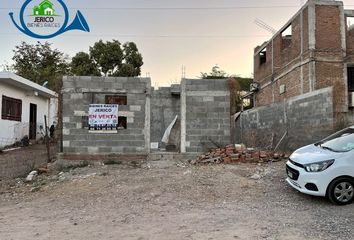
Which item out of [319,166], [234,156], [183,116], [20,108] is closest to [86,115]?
[183,116]

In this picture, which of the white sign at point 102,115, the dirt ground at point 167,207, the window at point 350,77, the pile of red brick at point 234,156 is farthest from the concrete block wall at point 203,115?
the window at point 350,77

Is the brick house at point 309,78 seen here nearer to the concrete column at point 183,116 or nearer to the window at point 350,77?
the window at point 350,77

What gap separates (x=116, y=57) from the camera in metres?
31.9

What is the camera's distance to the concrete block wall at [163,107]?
559 inches

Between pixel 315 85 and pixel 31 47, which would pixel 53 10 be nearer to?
pixel 315 85

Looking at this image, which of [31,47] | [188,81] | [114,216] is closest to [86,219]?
[114,216]

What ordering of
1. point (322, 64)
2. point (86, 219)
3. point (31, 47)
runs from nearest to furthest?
point (86, 219), point (322, 64), point (31, 47)

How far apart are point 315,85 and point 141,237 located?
14.6 meters

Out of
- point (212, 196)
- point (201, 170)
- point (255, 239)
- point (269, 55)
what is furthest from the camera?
point (269, 55)

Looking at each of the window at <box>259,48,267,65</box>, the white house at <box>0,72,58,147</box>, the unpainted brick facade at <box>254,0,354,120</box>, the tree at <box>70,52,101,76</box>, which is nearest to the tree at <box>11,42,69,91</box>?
the tree at <box>70,52,101,76</box>

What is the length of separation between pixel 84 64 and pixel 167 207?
27.0 metres

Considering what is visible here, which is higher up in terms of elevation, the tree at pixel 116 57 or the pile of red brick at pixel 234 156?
the tree at pixel 116 57

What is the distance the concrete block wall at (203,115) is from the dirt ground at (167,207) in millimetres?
1328

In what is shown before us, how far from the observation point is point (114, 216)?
20.7ft
